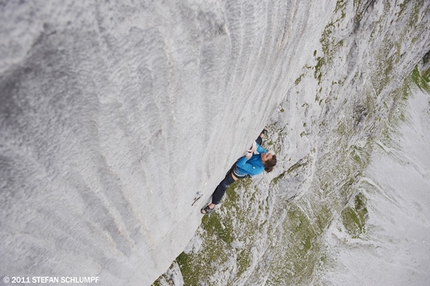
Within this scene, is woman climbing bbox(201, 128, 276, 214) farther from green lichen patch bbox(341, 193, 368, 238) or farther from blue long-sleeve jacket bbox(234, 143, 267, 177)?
green lichen patch bbox(341, 193, 368, 238)

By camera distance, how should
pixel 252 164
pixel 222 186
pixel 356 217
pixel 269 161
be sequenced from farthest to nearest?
pixel 356 217 < pixel 222 186 < pixel 252 164 < pixel 269 161

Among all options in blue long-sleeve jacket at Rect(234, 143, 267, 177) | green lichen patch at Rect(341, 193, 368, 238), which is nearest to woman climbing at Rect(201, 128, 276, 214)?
A: blue long-sleeve jacket at Rect(234, 143, 267, 177)

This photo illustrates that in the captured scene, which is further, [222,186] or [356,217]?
[356,217]

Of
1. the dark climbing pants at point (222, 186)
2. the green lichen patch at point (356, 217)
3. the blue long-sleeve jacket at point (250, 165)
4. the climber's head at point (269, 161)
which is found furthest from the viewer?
the green lichen patch at point (356, 217)

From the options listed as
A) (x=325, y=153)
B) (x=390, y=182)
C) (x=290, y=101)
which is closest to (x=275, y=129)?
Answer: (x=290, y=101)

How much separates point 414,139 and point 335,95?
1498 centimetres

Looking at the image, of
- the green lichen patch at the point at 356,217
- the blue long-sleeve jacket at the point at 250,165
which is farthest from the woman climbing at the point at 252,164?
the green lichen patch at the point at 356,217

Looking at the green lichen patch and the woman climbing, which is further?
the green lichen patch

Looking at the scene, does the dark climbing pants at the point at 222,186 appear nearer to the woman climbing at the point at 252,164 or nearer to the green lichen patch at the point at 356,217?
the woman climbing at the point at 252,164

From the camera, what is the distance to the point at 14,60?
8.72ft

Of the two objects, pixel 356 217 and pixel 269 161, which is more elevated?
pixel 269 161

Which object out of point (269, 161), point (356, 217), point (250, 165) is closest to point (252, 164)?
point (250, 165)

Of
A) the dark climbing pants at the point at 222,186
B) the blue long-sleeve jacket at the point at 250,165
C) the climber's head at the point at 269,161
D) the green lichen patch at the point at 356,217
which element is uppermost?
the climber's head at the point at 269,161

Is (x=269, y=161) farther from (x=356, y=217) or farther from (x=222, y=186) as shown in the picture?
(x=356, y=217)
